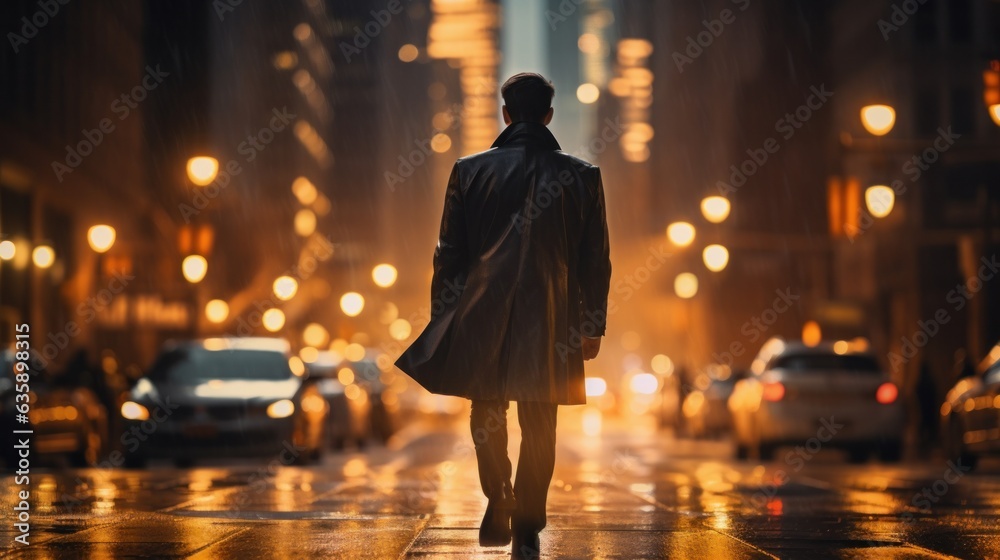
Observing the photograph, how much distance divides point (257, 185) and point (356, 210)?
46.0 m

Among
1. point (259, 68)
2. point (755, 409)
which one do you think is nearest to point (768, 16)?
point (259, 68)

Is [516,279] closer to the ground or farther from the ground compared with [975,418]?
farther from the ground

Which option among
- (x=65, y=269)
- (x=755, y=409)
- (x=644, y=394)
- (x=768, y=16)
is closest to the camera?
(x=755, y=409)

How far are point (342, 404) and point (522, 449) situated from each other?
61.6ft

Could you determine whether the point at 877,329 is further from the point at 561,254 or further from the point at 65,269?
the point at 561,254

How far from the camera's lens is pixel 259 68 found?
79812 millimetres

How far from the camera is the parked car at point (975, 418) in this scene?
53.5ft
